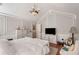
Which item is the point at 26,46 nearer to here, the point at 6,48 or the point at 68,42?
the point at 6,48

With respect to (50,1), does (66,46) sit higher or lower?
lower

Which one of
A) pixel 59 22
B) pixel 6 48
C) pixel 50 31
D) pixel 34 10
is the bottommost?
pixel 6 48

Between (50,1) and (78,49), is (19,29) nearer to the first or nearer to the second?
(50,1)

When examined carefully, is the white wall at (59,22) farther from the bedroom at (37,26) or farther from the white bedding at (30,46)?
the white bedding at (30,46)

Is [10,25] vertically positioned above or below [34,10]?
below

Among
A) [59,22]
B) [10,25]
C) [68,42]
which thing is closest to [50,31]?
[59,22]

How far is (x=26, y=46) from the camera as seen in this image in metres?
1.97

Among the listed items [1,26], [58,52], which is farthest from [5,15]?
[58,52]

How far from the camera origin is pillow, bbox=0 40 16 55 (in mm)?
1914

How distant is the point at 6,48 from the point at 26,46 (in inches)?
12.0

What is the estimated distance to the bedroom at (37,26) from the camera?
1.95 metres

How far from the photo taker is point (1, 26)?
195 cm

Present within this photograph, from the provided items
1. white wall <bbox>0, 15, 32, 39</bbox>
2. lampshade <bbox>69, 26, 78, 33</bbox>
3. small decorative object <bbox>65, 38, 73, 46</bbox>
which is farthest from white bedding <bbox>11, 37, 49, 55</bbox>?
lampshade <bbox>69, 26, 78, 33</bbox>

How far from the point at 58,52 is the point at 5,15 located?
39.5 inches
